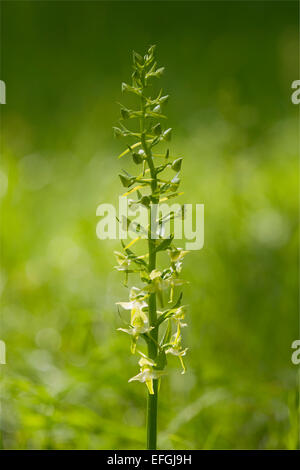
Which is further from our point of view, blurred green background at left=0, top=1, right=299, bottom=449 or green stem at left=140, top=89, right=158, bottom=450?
blurred green background at left=0, top=1, right=299, bottom=449

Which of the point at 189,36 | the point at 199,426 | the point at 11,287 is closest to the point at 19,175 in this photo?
the point at 11,287

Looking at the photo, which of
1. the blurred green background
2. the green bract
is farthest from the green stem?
the blurred green background

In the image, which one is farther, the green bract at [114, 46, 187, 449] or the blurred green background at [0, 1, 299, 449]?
the blurred green background at [0, 1, 299, 449]

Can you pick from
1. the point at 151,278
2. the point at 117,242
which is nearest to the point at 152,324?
the point at 151,278

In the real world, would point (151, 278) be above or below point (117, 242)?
below

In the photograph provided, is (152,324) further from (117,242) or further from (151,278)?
(117,242)

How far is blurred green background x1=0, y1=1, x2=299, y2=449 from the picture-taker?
196 centimetres

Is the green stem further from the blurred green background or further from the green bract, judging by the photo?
the blurred green background

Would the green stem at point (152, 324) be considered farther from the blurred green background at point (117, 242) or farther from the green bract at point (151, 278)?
the blurred green background at point (117, 242)

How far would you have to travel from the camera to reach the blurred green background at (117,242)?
6.43ft

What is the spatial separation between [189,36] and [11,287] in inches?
220

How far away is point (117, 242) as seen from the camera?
3.65 m

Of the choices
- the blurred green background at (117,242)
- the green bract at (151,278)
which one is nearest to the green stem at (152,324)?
the green bract at (151,278)
